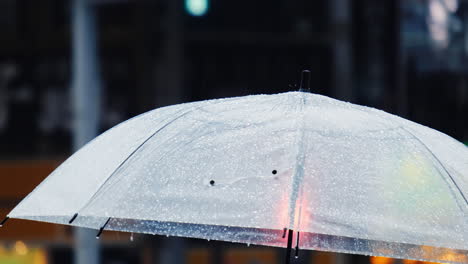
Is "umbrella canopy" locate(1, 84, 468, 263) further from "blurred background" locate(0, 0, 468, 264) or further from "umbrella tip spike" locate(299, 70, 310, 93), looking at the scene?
"blurred background" locate(0, 0, 468, 264)

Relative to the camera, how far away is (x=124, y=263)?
1225 cm

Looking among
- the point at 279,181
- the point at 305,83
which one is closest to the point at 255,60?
the point at 305,83

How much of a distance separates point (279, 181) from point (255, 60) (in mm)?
8889

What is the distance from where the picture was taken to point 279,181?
137 inches

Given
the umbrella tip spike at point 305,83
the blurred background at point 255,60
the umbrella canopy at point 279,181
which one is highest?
the blurred background at point 255,60

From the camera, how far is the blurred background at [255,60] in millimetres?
11852

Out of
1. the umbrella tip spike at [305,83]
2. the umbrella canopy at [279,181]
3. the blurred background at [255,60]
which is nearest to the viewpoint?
the umbrella canopy at [279,181]

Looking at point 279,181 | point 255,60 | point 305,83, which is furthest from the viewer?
point 255,60

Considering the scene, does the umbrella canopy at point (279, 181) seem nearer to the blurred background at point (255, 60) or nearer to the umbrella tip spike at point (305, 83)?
the umbrella tip spike at point (305, 83)

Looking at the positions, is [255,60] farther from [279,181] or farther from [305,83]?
[279,181]

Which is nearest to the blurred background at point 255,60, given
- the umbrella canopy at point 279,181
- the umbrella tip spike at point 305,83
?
the umbrella tip spike at point 305,83

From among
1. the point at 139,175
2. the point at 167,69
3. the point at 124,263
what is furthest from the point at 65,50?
the point at 139,175

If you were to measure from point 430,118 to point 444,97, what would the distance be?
0.34 meters

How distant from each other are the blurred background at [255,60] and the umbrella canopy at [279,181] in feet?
25.5
